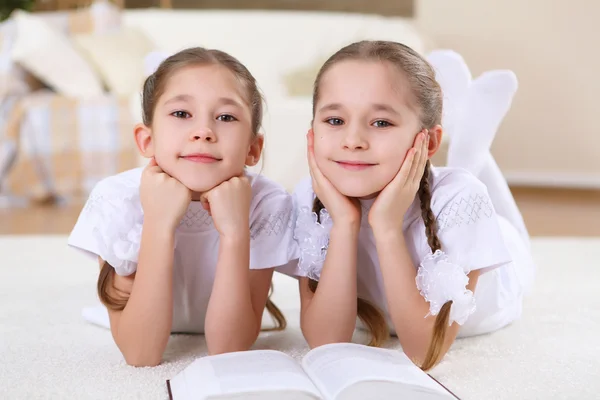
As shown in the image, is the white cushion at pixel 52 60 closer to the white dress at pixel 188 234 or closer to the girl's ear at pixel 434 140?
the white dress at pixel 188 234

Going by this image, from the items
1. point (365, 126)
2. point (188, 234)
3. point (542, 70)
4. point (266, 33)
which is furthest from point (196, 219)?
point (542, 70)

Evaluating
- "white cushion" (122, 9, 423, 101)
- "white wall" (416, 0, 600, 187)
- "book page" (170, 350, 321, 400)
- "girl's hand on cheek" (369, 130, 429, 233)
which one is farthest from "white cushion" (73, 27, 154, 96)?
"book page" (170, 350, 321, 400)

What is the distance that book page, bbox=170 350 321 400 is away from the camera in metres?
0.98

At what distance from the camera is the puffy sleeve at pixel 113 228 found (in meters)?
1.29

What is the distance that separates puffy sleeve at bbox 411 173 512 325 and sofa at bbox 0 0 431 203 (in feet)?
7.61

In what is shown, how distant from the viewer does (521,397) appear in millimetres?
1135

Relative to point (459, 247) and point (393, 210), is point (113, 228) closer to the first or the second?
point (393, 210)

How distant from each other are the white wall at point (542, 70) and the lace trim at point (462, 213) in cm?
357

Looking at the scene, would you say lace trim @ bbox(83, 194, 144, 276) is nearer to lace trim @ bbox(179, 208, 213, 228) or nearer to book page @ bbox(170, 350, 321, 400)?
lace trim @ bbox(179, 208, 213, 228)

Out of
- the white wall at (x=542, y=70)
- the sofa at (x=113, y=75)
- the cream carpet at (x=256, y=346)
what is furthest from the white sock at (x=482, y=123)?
the white wall at (x=542, y=70)

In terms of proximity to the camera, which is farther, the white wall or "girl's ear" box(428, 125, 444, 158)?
the white wall

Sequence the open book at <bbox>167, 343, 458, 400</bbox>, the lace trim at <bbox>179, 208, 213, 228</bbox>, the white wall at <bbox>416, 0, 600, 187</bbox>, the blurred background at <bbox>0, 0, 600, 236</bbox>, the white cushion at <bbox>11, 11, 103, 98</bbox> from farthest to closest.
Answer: the white wall at <bbox>416, 0, 600, 187</bbox> < the white cushion at <bbox>11, 11, 103, 98</bbox> < the blurred background at <bbox>0, 0, 600, 236</bbox> < the lace trim at <bbox>179, 208, 213, 228</bbox> < the open book at <bbox>167, 343, 458, 400</bbox>

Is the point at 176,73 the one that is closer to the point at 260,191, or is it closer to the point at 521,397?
the point at 260,191

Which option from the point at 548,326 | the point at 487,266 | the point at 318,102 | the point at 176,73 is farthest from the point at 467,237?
the point at 176,73
